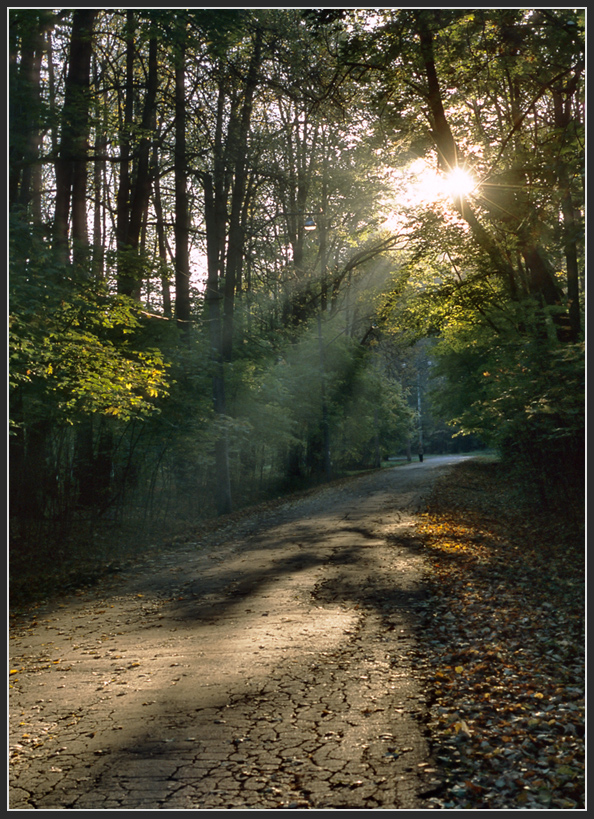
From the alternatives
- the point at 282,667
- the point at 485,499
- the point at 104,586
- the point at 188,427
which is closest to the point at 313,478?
the point at 485,499

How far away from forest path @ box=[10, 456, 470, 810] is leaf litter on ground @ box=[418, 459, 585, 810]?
24 cm

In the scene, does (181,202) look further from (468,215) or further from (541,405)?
(541,405)

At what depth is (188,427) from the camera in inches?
637

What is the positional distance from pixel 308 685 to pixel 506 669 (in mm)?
1780

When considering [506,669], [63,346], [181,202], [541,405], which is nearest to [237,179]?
[181,202]

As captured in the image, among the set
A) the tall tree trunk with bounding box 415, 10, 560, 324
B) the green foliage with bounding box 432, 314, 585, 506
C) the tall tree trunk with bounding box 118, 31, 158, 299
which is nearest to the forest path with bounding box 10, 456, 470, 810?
the green foliage with bounding box 432, 314, 585, 506

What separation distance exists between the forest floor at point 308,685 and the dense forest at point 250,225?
308cm

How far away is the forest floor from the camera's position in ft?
11.7

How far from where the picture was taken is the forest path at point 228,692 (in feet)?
11.7

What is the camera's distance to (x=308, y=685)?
5109mm

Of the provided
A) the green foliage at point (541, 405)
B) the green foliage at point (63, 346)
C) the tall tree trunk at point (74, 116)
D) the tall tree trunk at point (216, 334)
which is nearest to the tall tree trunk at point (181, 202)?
the tall tree trunk at point (216, 334)

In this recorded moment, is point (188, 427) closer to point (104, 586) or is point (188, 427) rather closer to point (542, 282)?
point (104, 586)

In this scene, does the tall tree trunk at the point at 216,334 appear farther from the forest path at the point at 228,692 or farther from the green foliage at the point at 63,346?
the forest path at the point at 228,692

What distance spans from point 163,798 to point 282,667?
2182 mm
